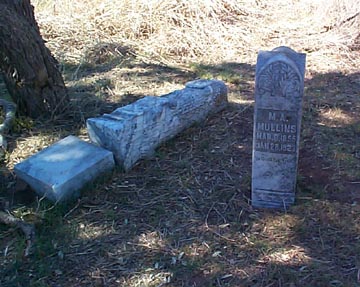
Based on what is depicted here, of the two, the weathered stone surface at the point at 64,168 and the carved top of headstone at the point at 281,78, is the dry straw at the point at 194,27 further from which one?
the carved top of headstone at the point at 281,78

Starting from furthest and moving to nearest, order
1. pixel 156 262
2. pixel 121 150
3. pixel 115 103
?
pixel 115 103
pixel 121 150
pixel 156 262

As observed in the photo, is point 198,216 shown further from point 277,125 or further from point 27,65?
point 27,65

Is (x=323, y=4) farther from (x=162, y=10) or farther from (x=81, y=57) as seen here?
(x=81, y=57)

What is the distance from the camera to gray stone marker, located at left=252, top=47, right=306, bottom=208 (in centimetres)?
315

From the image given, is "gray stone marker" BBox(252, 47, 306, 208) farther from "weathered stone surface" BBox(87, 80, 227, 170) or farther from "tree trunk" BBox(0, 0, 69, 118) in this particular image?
"tree trunk" BBox(0, 0, 69, 118)

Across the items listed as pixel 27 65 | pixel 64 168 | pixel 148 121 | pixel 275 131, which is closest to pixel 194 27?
pixel 27 65

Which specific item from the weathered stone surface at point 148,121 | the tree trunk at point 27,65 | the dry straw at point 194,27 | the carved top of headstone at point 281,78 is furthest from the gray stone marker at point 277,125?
the dry straw at point 194,27

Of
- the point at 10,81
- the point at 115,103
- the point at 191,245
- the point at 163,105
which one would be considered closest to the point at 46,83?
the point at 10,81

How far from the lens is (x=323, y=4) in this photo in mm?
7086

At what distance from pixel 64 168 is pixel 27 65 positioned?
1.30 meters

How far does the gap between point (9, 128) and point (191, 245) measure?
2.12 metres

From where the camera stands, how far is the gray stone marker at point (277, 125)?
3148 millimetres

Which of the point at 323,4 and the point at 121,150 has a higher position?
the point at 323,4

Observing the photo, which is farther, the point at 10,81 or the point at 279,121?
the point at 10,81
